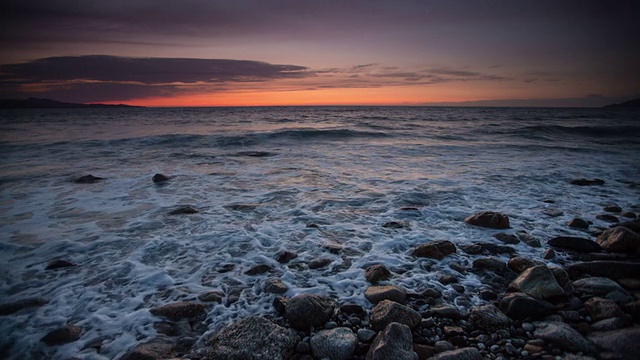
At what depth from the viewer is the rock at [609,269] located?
3781 mm

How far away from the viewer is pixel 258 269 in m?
4.16

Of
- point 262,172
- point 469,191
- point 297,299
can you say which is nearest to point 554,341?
point 297,299

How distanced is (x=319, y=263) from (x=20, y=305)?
3.40 meters

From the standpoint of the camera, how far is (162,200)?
287 inches

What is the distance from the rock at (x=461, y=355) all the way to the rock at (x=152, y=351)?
229 centimetres

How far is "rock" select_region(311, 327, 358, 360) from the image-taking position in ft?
8.71

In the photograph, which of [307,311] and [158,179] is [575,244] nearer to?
[307,311]

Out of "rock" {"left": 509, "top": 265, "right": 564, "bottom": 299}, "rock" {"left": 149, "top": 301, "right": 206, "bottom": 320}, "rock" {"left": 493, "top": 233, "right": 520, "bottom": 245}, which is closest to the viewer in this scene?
"rock" {"left": 149, "top": 301, "right": 206, "bottom": 320}

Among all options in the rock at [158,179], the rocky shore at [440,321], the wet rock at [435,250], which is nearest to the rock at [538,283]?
the rocky shore at [440,321]

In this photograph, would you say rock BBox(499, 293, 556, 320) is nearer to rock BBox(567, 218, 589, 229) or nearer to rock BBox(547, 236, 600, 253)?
rock BBox(547, 236, 600, 253)

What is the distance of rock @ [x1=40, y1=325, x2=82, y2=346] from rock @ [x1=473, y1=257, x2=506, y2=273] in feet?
15.1

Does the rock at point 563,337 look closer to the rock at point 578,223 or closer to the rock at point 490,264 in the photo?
the rock at point 490,264

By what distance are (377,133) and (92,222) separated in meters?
21.6

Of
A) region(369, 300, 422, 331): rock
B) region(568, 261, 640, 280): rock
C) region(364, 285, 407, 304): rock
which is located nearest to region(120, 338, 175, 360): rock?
region(369, 300, 422, 331): rock
